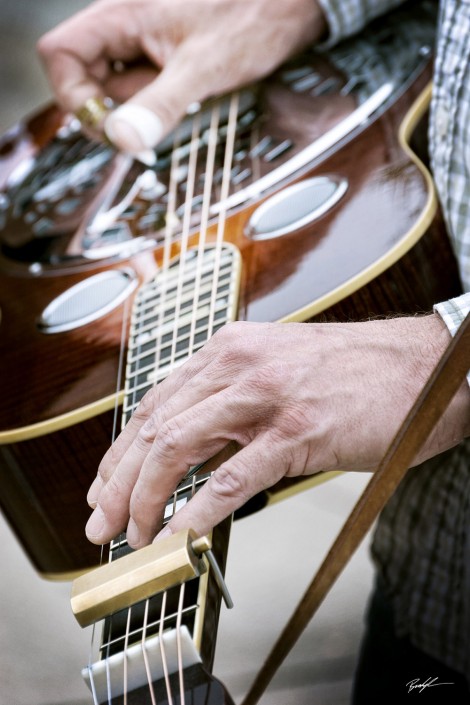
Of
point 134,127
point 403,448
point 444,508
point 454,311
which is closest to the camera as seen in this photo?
point 403,448

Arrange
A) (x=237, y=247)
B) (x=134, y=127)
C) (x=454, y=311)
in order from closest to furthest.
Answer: (x=454, y=311)
(x=237, y=247)
(x=134, y=127)

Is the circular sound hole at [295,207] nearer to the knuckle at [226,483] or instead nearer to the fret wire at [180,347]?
the fret wire at [180,347]

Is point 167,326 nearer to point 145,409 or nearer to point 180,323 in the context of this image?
point 180,323

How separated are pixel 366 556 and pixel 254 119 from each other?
1.74 ft

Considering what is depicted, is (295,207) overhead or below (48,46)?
below

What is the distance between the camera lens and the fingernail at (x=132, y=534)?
0.62 metres

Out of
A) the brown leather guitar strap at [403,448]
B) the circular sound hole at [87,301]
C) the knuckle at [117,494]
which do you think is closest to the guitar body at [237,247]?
the circular sound hole at [87,301]

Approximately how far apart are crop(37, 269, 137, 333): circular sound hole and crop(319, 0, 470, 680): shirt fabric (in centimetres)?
32

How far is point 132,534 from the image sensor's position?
0.62m

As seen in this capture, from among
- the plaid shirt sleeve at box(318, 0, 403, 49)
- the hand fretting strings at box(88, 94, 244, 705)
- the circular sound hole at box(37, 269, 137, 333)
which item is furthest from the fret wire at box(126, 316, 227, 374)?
the plaid shirt sleeve at box(318, 0, 403, 49)

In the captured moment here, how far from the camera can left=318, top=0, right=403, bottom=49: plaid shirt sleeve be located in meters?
1.16

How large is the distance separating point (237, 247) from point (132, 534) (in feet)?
1.18

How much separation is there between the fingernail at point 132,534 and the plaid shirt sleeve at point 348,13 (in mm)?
779

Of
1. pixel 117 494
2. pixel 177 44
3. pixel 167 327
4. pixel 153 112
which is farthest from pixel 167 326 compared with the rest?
pixel 177 44
